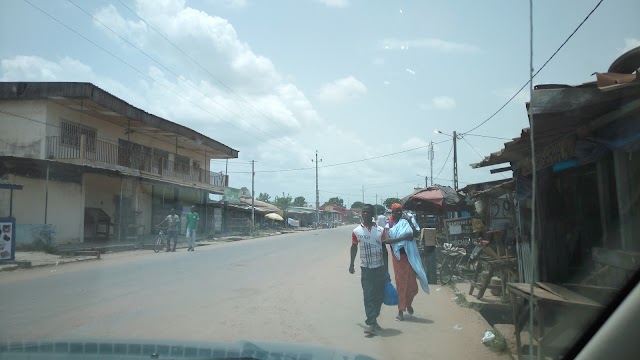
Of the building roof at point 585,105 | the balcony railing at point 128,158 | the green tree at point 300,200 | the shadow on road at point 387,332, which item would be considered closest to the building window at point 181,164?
the balcony railing at point 128,158

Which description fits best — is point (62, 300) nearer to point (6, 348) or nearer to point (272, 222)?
point (6, 348)

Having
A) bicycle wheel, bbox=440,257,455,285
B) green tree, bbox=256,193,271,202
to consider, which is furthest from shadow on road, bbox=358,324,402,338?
green tree, bbox=256,193,271,202

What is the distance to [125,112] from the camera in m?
25.3

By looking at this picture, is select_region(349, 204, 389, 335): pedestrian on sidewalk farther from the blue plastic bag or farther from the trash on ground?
the trash on ground

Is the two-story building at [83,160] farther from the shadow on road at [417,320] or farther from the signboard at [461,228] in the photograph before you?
the shadow on road at [417,320]

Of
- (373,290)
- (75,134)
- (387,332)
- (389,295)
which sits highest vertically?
(75,134)

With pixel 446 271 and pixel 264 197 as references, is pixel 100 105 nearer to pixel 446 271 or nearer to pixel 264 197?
pixel 446 271

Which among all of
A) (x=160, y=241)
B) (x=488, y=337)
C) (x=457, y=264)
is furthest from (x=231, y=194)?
(x=488, y=337)

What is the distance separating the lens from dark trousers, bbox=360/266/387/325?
6977 mm

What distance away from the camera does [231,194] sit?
138 feet

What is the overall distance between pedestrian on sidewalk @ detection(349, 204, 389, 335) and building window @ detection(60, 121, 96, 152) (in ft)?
66.6

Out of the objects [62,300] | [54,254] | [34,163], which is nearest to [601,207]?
[62,300]

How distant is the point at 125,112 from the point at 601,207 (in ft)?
76.2

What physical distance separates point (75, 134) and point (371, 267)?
21.3 m
